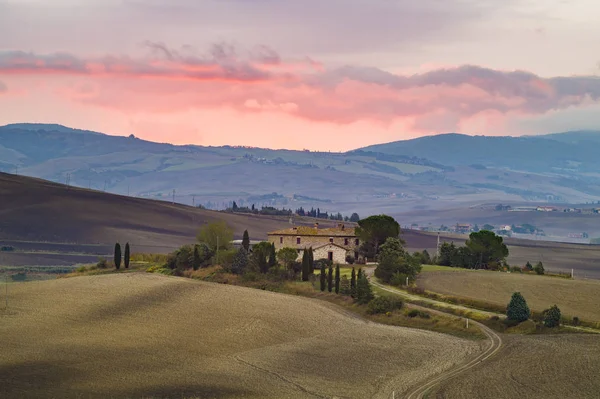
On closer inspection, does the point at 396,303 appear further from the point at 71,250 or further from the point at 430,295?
the point at 71,250

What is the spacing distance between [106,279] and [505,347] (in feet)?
158

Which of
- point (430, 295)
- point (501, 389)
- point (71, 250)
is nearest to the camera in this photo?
point (501, 389)

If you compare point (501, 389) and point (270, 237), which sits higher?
point (270, 237)

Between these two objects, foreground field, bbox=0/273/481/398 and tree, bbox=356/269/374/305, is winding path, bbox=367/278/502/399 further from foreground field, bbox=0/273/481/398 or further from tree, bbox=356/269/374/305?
tree, bbox=356/269/374/305

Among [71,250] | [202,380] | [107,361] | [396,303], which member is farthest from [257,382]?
[71,250]

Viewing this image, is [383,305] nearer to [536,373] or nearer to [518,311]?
[518,311]

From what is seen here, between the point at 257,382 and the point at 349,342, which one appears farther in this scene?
the point at 349,342

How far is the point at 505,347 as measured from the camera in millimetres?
69938

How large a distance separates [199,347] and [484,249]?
78600 millimetres

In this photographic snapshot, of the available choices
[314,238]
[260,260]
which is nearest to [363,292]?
[260,260]

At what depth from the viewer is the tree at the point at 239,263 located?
116 m

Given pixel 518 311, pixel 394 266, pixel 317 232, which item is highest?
pixel 317 232

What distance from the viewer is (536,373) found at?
2329 inches

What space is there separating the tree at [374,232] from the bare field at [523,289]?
12814mm
